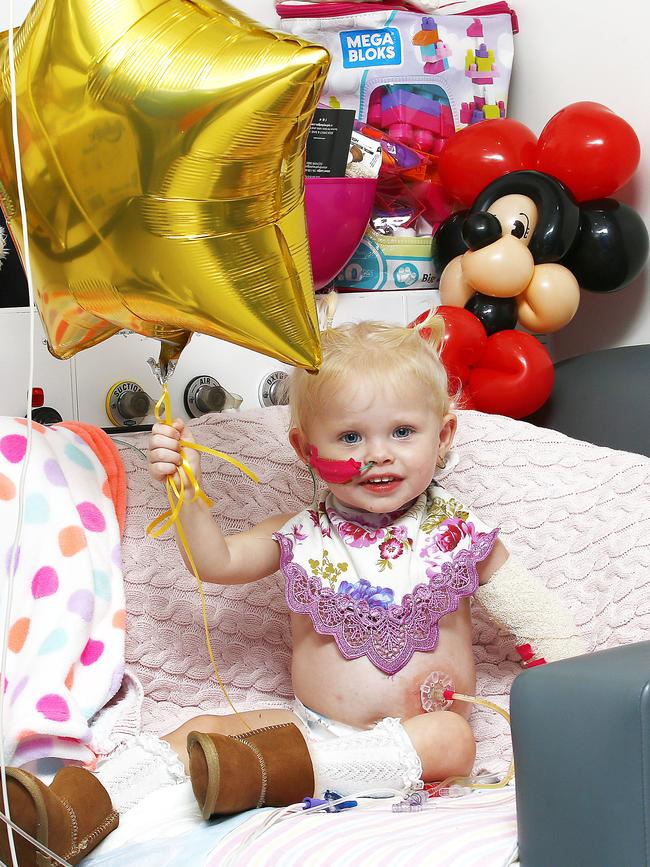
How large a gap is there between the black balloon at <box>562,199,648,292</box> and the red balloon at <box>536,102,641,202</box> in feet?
0.15

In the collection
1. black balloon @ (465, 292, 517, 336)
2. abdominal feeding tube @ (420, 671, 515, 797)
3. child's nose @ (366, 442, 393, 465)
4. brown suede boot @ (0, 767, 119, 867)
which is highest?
child's nose @ (366, 442, 393, 465)

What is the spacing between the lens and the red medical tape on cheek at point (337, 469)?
3.71 ft

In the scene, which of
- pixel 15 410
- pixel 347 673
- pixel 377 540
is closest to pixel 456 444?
pixel 377 540

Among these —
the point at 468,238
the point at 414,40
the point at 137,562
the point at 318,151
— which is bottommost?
the point at 137,562

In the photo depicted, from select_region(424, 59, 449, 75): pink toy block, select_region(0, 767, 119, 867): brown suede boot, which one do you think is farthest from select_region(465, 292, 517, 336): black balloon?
select_region(0, 767, 119, 867): brown suede boot

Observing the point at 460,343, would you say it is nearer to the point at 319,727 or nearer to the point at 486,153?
the point at 486,153

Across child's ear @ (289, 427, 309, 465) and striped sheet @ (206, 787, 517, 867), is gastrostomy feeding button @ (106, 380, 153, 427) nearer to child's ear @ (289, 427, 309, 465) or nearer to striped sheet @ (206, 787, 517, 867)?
child's ear @ (289, 427, 309, 465)

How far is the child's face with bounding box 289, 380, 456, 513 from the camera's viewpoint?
1.14 m

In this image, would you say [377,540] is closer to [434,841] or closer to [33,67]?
[434,841]

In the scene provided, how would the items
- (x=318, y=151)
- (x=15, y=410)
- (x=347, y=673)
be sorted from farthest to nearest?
(x=318, y=151) < (x=15, y=410) < (x=347, y=673)

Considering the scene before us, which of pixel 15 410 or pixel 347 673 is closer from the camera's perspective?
pixel 347 673

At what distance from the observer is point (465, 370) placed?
5.37 feet

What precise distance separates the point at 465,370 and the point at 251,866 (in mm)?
993

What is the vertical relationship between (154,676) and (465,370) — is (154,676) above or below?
below
